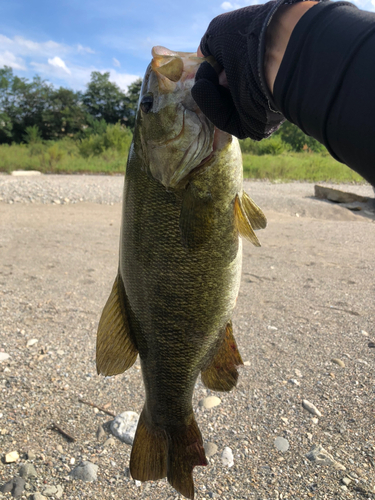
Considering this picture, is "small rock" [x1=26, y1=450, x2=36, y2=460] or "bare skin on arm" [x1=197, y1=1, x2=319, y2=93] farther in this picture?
"small rock" [x1=26, y1=450, x2=36, y2=460]

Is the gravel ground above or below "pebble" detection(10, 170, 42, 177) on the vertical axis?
below

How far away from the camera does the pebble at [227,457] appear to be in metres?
2.61

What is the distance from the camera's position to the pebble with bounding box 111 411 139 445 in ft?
9.16

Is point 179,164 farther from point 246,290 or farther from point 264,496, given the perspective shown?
point 246,290

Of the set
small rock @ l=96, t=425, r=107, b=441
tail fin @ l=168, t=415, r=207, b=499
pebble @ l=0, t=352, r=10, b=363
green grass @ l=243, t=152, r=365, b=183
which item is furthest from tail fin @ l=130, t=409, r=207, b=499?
green grass @ l=243, t=152, r=365, b=183

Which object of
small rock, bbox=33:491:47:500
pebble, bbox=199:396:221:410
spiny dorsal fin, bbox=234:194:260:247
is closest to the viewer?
spiny dorsal fin, bbox=234:194:260:247

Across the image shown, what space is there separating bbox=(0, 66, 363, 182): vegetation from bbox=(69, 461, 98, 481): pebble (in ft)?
54.2

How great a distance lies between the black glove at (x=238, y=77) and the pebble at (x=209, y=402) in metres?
2.35

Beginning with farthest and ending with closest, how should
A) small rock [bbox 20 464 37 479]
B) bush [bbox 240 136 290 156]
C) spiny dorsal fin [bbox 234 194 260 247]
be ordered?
1. bush [bbox 240 136 290 156]
2. small rock [bbox 20 464 37 479]
3. spiny dorsal fin [bbox 234 194 260 247]

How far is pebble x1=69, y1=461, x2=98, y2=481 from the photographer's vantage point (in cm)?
246

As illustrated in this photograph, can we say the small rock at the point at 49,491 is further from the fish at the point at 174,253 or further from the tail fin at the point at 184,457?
the tail fin at the point at 184,457

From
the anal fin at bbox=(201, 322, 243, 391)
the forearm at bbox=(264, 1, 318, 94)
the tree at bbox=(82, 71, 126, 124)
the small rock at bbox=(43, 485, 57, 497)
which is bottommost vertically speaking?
the small rock at bbox=(43, 485, 57, 497)

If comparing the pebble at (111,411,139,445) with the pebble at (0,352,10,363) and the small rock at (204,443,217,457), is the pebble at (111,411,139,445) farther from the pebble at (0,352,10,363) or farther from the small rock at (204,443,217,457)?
the pebble at (0,352,10,363)

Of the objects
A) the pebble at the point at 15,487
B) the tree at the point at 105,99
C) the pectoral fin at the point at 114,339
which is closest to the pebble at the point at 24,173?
the pebble at the point at 15,487
